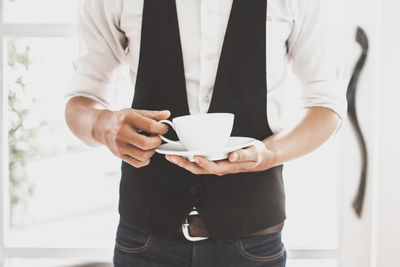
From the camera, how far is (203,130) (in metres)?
Answer: 0.66

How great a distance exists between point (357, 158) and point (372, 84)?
0.24 metres

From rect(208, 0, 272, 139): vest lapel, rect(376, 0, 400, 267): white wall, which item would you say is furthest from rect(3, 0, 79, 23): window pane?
rect(376, 0, 400, 267): white wall

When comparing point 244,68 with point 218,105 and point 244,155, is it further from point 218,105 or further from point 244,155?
point 244,155

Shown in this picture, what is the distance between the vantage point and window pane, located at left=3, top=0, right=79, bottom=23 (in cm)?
127

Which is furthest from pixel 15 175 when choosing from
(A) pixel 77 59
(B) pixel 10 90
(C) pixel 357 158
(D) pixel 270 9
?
(C) pixel 357 158

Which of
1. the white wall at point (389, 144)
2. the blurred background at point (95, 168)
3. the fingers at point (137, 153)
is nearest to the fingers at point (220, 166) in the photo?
the fingers at point (137, 153)

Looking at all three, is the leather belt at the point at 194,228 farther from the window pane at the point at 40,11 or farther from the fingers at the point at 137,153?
the window pane at the point at 40,11

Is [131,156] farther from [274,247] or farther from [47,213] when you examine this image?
[47,213]

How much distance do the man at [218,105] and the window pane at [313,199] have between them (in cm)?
43

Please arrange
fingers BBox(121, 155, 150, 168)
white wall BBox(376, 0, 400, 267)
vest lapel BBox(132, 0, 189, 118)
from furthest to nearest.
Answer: white wall BBox(376, 0, 400, 267) → vest lapel BBox(132, 0, 189, 118) → fingers BBox(121, 155, 150, 168)

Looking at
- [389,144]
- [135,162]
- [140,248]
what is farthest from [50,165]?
[389,144]

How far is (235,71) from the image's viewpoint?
83 cm

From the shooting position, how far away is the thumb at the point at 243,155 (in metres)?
0.66

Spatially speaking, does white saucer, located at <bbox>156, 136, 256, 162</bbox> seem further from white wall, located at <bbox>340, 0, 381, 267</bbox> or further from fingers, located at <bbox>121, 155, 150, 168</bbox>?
white wall, located at <bbox>340, 0, 381, 267</bbox>
